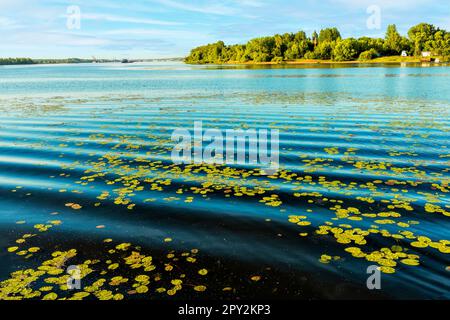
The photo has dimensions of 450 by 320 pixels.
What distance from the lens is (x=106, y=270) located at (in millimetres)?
8500

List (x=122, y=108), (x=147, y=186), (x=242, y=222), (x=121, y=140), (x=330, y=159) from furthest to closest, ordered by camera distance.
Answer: (x=122, y=108)
(x=121, y=140)
(x=330, y=159)
(x=147, y=186)
(x=242, y=222)

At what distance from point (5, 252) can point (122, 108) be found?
27878 mm

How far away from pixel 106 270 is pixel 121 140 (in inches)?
573

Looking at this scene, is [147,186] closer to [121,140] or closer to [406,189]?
[121,140]

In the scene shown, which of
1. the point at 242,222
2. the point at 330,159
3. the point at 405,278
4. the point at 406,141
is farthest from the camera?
the point at 406,141

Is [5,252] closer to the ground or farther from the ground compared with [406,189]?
closer to the ground

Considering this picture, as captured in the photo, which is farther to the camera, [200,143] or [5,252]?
[200,143]
